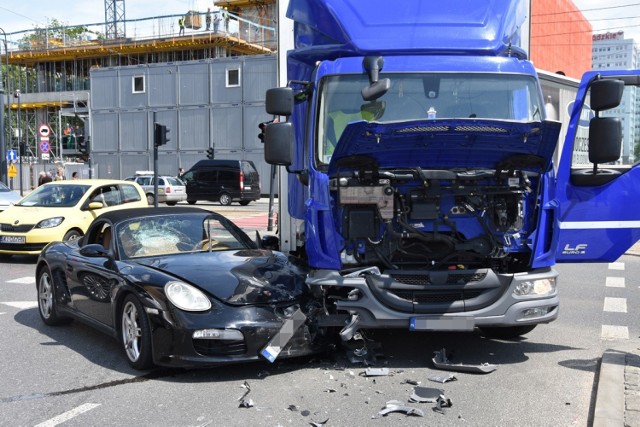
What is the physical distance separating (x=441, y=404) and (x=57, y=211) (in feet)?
34.0

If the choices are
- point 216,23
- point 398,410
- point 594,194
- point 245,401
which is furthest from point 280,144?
point 216,23

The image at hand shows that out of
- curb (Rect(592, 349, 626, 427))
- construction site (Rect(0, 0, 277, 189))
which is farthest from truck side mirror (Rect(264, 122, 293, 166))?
construction site (Rect(0, 0, 277, 189))

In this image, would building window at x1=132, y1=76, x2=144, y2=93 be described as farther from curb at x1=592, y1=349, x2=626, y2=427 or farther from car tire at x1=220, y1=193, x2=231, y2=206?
curb at x1=592, y1=349, x2=626, y2=427

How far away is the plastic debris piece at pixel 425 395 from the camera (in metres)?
5.17

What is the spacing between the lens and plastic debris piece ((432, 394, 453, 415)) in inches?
195

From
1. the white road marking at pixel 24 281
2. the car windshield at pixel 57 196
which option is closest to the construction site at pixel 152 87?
the car windshield at pixel 57 196

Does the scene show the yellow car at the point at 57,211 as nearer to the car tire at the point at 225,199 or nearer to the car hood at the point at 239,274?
the car hood at the point at 239,274

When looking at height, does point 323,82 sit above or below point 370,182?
above

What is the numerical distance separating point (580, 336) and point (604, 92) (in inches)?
107

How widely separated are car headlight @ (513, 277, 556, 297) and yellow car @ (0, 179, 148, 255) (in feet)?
29.0

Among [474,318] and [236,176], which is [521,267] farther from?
[236,176]

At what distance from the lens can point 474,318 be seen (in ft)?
19.7

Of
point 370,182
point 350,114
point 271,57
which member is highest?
point 271,57

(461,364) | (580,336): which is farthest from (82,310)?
(580,336)
